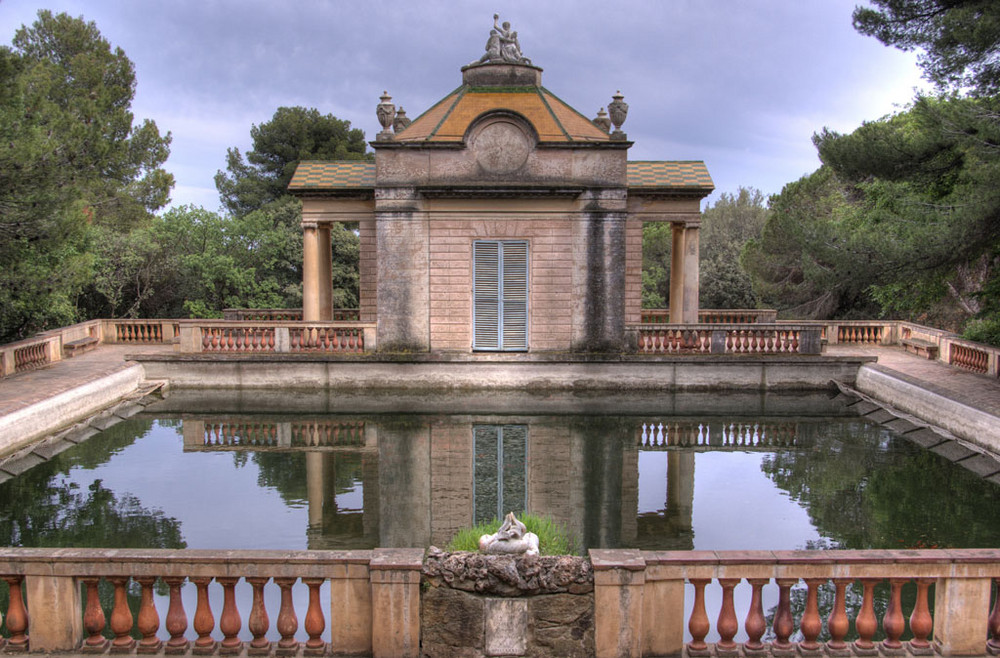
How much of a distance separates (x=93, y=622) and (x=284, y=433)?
10201 millimetres

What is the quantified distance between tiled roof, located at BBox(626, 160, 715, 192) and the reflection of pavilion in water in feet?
23.0

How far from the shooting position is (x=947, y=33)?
563 inches

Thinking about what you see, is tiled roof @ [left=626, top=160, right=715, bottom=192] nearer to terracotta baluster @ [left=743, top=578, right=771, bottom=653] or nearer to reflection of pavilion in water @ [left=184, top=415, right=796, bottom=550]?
reflection of pavilion in water @ [left=184, top=415, right=796, bottom=550]

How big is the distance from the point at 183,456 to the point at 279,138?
107 ft

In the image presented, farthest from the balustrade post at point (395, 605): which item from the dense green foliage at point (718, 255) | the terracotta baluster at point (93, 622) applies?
the dense green foliage at point (718, 255)

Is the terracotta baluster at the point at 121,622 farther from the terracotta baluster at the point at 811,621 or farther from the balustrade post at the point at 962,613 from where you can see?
the balustrade post at the point at 962,613

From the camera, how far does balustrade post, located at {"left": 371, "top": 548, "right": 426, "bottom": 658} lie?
5141 mm

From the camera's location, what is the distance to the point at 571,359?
1861 centimetres

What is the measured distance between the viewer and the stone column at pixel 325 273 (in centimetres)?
2166

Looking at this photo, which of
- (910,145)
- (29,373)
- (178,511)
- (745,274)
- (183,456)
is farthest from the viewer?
(745,274)

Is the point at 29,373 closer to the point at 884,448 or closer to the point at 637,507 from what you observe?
the point at 637,507

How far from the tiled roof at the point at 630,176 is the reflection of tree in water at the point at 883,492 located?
25.9ft

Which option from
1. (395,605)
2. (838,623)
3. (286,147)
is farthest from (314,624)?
(286,147)

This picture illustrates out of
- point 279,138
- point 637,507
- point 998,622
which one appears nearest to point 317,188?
point 637,507
